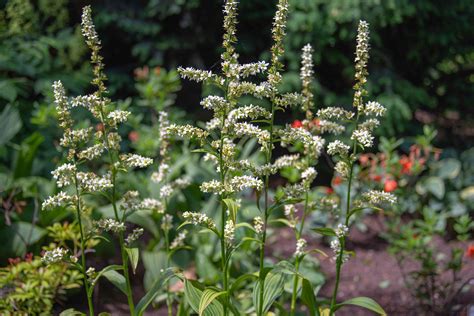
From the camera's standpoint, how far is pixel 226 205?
2.21 metres

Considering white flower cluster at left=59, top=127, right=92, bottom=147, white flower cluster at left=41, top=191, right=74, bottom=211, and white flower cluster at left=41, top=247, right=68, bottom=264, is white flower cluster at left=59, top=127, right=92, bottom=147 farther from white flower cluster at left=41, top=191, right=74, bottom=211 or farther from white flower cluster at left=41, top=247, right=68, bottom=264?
white flower cluster at left=41, top=247, right=68, bottom=264

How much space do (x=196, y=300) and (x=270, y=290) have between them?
1.14ft

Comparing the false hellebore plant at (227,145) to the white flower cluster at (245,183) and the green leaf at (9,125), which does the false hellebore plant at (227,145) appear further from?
the green leaf at (9,125)

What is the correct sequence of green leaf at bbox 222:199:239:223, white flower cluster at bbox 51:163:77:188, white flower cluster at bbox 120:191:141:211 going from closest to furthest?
1. green leaf at bbox 222:199:239:223
2. white flower cluster at bbox 51:163:77:188
3. white flower cluster at bbox 120:191:141:211

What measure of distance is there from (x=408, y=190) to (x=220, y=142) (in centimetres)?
318

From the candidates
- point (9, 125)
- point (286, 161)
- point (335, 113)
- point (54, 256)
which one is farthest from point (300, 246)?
point (9, 125)

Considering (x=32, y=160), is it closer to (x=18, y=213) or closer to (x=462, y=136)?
(x=18, y=213)

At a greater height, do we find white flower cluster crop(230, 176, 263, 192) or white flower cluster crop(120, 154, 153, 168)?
white flower cluster crop(120, 154, 153, 168)

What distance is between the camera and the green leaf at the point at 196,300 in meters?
2.32

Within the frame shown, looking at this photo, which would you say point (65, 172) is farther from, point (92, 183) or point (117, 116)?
point (117, 116)

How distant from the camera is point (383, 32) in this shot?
5.96 m

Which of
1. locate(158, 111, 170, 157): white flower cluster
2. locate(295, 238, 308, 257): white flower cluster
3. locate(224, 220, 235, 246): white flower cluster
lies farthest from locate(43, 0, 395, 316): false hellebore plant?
locate(158, 111, 170, 157): white flower cluster

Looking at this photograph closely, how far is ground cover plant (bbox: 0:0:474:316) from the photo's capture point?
2.21 m

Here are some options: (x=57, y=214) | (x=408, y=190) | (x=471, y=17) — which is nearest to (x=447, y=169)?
(x=408, y=190)
